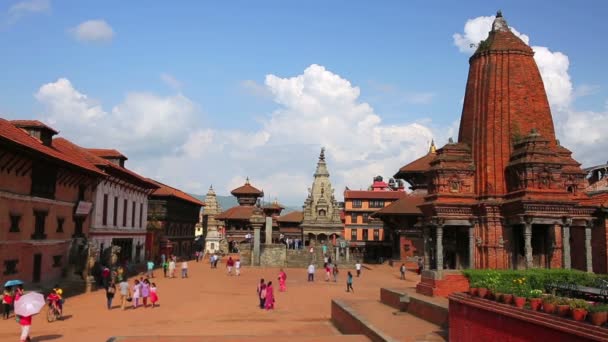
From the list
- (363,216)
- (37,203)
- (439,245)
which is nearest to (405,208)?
→ (363,216)

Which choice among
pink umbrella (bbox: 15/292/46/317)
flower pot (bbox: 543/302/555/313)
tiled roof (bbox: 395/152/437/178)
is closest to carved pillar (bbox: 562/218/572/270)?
flower pot (bbox: 543/302/555/313)

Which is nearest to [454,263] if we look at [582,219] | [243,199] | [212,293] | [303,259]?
[582,219]

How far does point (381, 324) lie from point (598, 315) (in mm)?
8326

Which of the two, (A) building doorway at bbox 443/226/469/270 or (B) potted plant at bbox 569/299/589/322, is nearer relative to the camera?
(B) potted plant at bbox 569/299/589/322

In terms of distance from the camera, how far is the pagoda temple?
22359 mm

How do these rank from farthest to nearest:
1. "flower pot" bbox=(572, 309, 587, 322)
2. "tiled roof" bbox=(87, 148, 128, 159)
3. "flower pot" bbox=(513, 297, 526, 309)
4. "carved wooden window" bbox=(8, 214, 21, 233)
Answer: "tiled roof" bbox=(87, 148, 128, 159) → "carved wooden window" bbox=(8, 214, 21, 233) → "flower pot" bbox=(513, 297, 526, 309) → "flower pot" bbox=(572, 309, 587, 322)

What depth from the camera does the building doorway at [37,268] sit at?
85.4ft

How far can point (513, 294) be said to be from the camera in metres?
11.8

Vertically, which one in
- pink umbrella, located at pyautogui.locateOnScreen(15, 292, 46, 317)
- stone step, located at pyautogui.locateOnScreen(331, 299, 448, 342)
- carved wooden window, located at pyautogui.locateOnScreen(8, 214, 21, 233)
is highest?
carved wooden window, located at pyautogui.locateOnScreen(8, 214, 21, 233)

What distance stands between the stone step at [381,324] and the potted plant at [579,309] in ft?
15.7

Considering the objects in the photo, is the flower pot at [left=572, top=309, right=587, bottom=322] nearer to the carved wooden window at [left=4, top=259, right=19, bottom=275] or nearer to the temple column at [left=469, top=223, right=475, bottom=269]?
the temple column at [left=469, top=223, right=475, bottom=269]

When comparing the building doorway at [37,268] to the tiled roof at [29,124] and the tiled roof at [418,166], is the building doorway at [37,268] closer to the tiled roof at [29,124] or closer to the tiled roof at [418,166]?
the tiled roof at [29,124]

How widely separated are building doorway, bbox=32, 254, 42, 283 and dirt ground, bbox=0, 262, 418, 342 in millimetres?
Answer: 2676

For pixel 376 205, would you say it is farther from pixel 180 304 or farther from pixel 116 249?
pixel 180 304
